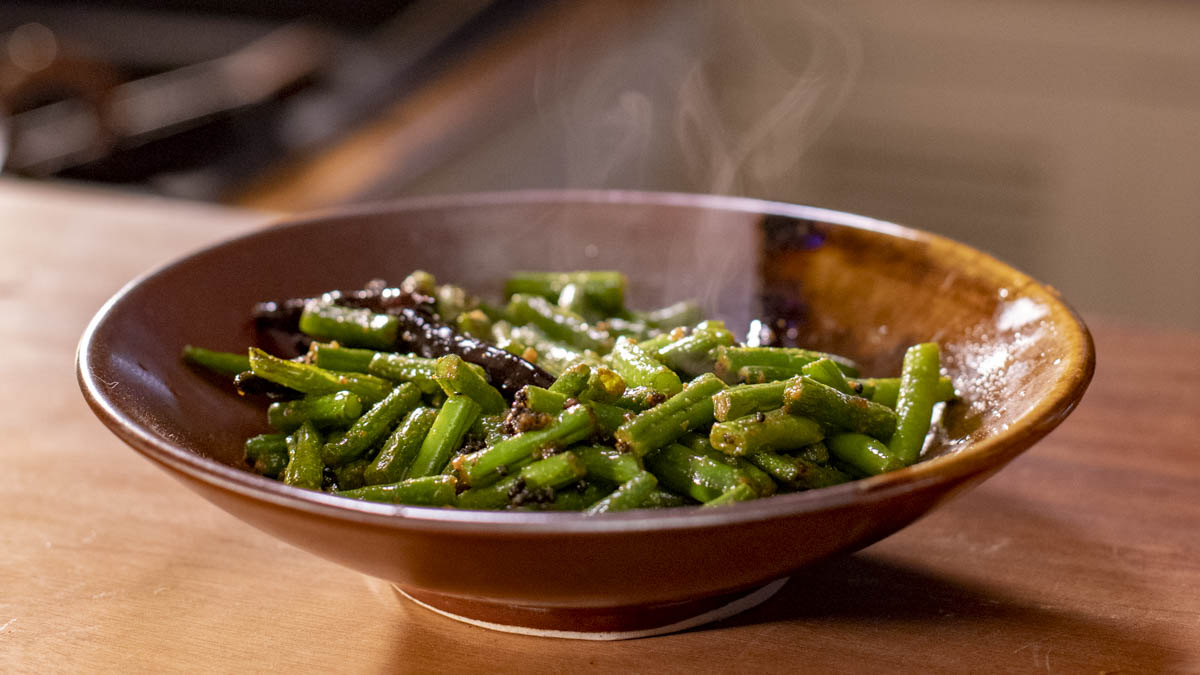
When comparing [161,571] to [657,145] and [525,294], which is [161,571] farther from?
[657,145]

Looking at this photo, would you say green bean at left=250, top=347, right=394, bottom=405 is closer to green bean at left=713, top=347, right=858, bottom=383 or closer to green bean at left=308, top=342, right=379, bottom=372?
green bean at left=308, top=342, right=379, bottom=372

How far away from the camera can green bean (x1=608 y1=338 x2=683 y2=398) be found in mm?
1481

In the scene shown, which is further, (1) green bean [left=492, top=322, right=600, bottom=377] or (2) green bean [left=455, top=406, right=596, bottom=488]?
(1) green bean [left=492, top=322, right=600, bottom=377]

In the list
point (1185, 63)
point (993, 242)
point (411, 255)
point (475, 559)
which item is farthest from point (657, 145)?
point (475, 559)

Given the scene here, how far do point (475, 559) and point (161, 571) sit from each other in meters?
0.69

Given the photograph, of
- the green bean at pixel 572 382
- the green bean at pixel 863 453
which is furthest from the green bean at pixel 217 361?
the green bean at pixel 863 453

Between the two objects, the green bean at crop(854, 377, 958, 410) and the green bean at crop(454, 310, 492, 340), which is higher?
the green bean at crop(454, 310, 492, 340)

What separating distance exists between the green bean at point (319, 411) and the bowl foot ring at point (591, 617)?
1.00 ft

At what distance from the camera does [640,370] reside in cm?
153

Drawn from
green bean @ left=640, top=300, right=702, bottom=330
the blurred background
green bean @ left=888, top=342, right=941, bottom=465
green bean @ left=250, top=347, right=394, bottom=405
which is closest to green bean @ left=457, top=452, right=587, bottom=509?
green bean @ left=250, top=347, right=394, bottom=405

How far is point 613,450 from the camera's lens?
134cm

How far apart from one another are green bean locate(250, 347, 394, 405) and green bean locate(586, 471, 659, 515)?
469 millimetres

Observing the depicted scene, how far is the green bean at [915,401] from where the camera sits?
1.49m

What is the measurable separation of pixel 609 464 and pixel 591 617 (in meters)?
0.19
